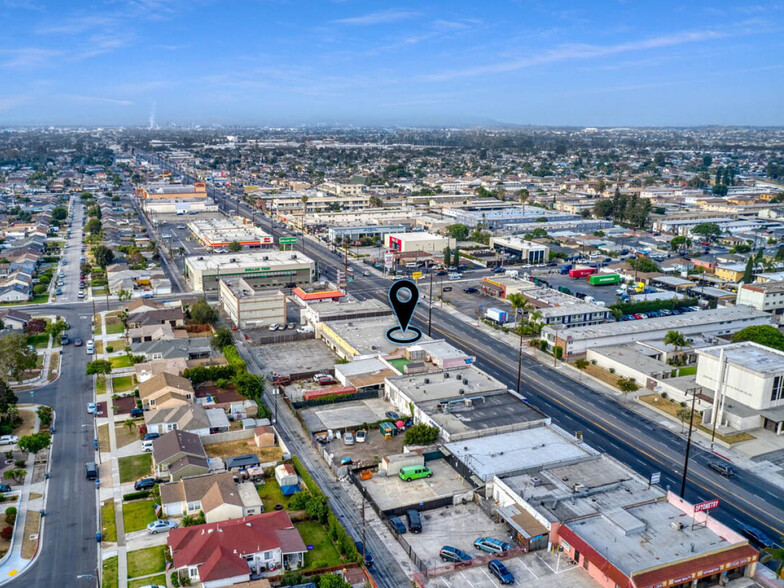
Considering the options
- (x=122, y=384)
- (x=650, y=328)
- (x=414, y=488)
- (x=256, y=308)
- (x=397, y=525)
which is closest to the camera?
(x=397, y=525)

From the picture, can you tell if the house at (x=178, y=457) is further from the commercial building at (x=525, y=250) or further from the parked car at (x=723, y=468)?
the commercial building at (x=525, y=250)

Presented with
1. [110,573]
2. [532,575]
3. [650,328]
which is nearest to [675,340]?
[650,328]

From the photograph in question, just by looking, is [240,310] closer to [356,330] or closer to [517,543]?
[356,330]

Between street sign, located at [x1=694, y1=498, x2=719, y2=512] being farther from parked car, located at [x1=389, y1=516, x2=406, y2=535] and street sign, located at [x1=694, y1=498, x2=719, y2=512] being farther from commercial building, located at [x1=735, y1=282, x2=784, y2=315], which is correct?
commercial building, located at [x1=735, y1=282, x2=784, y2=315]

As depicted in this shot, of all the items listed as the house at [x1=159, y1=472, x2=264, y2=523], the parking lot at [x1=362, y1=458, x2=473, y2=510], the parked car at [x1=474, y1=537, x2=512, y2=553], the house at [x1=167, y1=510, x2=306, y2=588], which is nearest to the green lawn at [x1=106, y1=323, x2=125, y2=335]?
the house at [x1=159, y1=472, x2=264, y2=523]

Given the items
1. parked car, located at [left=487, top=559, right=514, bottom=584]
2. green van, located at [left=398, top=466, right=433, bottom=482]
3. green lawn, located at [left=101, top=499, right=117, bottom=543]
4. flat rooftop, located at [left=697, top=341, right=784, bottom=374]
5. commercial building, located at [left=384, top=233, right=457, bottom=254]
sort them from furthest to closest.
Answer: commercial building, located at [left=384, top=233, right=457, bottom=254] < flat rooftop, located at [left=697, top=341, right=784, bottom=374] < green van, located at [left=398, top=466, right=433, bottom=482] < green lawn, located at [left=101, top=499, right=117, bottom=543] < parked car, located at [left=487, top=559, right=514, bottom=584]

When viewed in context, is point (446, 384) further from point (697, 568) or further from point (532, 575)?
point (697, 568)

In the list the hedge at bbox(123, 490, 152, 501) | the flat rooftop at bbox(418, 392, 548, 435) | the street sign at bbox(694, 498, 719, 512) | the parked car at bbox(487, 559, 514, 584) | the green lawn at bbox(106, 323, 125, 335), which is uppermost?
the street sign at bbox(694, 498, 719, 512)
